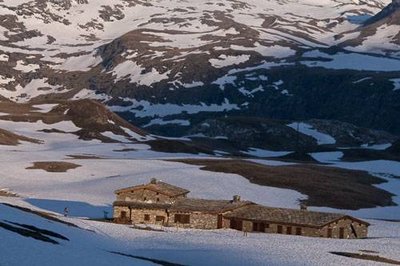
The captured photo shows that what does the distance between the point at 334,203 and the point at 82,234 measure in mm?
55541

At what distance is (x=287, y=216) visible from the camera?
7906 cm

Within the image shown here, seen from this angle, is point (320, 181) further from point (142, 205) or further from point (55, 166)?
point (142, 205)

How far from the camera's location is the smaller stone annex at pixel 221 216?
77.9 m

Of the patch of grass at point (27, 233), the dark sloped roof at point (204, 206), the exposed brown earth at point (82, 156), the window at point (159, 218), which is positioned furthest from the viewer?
the exposed brown earth at point (82, 156)

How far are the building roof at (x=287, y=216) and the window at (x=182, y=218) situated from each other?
3.91 metres

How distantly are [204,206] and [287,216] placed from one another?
27.7 ft

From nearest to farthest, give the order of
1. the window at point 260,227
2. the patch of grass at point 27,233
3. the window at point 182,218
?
1. the patch of grass at point 27,233
2. the window at point 260,227
3. the window at point 182,218

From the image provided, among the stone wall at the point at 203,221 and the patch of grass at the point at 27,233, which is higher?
the patch of grass at the point at 27,233

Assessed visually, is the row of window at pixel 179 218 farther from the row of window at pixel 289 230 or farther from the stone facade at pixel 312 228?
the row of window at pixel 289 230

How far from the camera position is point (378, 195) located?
4791 inches

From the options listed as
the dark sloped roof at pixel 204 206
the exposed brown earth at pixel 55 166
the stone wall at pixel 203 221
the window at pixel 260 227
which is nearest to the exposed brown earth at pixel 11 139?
the exposed brown earth at pixel 55 166

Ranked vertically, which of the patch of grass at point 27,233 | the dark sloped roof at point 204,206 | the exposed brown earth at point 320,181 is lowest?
the exposed brown earth at point 320,181

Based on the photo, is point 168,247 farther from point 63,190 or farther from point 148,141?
point 148,141

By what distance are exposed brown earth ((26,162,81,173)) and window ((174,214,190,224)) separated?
154 ft
